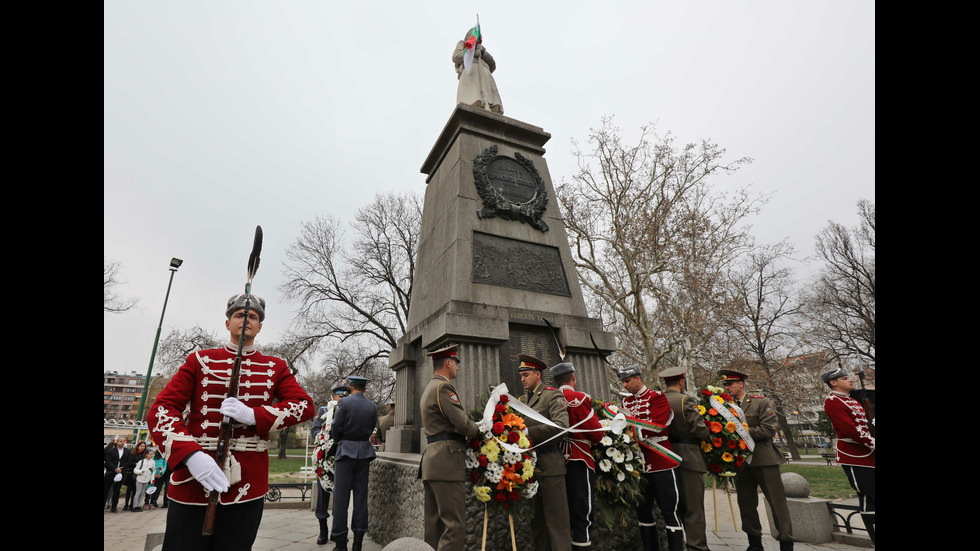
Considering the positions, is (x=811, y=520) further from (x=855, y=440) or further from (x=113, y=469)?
(x=113, y=469)

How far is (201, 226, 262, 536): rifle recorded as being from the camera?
268cm

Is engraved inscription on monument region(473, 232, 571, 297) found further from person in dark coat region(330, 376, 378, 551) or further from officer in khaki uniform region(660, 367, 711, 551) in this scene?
person in dark coat region(330, 376, 378, 551)

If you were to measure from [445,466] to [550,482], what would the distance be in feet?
3.90

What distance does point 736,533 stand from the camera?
7.39 meters

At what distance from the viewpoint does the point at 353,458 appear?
6.33 metres

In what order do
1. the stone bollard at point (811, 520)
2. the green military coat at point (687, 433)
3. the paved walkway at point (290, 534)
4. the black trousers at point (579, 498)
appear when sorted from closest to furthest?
the black trousers at point (579, 498) < the green military coat at point (687, 433) < the paved walkway at point (290, 534) < the stone bollard at point (811, 520)

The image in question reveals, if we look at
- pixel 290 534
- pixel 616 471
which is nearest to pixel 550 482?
pixel 616 471

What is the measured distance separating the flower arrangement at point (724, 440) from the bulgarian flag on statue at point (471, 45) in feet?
26.9

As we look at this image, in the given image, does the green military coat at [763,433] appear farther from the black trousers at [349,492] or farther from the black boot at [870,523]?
the black trousers at [349,492]

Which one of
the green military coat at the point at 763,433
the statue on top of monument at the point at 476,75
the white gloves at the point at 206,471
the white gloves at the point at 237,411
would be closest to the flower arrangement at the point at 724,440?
the green military coat at the point at 763,433

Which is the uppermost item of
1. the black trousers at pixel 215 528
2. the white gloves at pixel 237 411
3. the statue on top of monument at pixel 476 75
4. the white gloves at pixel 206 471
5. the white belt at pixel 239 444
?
the statue on top of monument at pixel 476 75

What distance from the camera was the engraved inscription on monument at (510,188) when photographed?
25.9 feet
